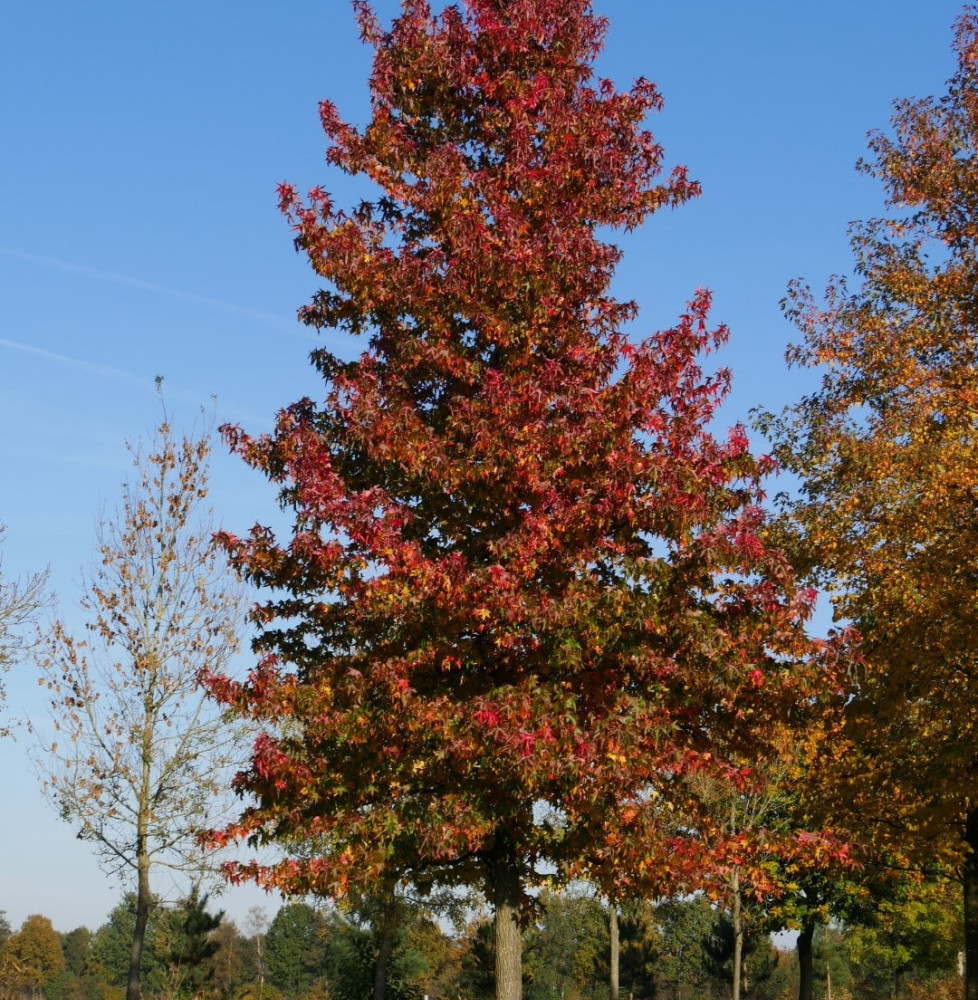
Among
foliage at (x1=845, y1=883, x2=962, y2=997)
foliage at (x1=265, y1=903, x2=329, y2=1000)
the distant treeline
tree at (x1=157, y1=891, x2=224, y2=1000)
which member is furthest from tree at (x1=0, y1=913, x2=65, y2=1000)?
foliage at (x1=845, y1=883, x2=962, y2=997)

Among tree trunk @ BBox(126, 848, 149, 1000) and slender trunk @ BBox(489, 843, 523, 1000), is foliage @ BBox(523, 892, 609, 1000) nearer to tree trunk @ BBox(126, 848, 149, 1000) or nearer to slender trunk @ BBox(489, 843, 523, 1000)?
tree trunk @ BBox(126, 848, 149, 1000)

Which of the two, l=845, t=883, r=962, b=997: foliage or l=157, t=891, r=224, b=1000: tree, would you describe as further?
l=157, t=891, r=224, b=1000: tree

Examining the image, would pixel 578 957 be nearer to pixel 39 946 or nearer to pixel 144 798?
pixel 144 798

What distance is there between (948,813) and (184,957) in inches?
1248

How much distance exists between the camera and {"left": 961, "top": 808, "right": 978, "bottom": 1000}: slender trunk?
709 inches

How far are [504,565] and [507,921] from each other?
4.34 meters

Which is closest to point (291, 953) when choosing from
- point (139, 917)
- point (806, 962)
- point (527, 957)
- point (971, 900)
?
point (527, 957)

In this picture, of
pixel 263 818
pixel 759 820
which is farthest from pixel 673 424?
pixel 759 820

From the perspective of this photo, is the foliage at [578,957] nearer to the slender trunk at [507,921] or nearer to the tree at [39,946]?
the slender trunk at [507,921]

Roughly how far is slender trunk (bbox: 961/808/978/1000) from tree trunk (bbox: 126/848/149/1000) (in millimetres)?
14319

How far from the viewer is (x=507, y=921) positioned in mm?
13031

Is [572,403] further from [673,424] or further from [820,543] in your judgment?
[820,543]

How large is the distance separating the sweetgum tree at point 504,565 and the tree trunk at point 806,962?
93.6ft

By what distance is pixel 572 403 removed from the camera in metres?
12.6
